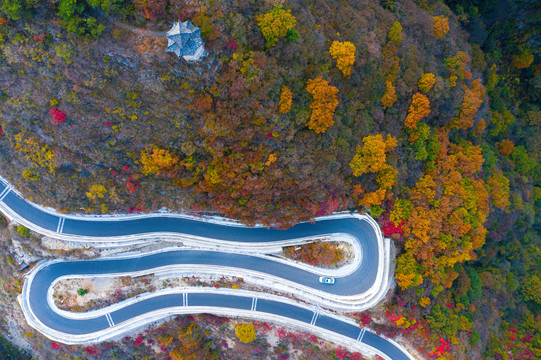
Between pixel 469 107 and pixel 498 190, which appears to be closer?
pixel 469 107

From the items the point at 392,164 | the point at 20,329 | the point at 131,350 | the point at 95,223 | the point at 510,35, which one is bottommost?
the point at 20,329

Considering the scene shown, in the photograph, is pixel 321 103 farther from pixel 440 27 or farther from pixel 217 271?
pixel 217 271

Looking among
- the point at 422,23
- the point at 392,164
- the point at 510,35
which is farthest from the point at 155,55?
the point at 510,35

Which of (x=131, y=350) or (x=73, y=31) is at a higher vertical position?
(x=73, y=31)

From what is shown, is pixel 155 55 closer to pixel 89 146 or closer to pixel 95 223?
pixel 89 146


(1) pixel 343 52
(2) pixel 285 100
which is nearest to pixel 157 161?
(2) pixel 285 100

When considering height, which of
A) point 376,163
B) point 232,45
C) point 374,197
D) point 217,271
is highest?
point 376,163
